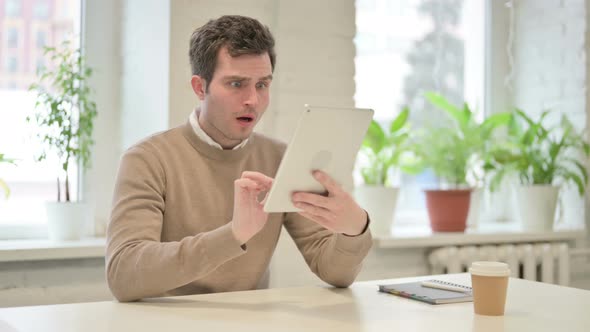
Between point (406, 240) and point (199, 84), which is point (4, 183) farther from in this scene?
point (406, 240)

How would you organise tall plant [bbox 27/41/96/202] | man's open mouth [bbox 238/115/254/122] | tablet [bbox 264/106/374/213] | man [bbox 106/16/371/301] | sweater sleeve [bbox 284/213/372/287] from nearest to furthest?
tablet [bbox 264/106/374/213], man [bbox 106/16/371/301], sweater sleeve [bbox 284/213/372/287], man's open mouth [bbox 238/115/254/122], tall plant [bbox 27/41/96/202]

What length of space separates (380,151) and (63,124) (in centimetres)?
129

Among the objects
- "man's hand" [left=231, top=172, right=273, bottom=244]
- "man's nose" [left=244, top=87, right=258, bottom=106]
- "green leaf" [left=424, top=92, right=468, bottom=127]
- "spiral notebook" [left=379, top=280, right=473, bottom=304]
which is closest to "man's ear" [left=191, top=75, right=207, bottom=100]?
"man's nose" [left=244, top=87, right=258, bottom=106]

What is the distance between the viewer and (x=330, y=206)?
5.02ft

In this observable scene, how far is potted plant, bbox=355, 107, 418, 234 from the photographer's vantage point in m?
2.98

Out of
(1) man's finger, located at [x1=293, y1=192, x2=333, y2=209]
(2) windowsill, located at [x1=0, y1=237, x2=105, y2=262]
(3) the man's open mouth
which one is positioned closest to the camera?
(1) man's finger, located at [x1=293, y1=192, x2=333, y2=209]

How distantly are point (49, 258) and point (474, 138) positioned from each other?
185cm

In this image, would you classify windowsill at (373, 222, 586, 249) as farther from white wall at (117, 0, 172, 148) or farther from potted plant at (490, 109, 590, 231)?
white wall at (117, 0, 172, 148)

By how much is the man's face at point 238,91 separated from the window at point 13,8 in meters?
1.04

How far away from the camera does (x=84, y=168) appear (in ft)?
8.59

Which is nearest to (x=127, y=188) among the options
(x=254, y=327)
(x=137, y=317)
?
(x=137, y=317)

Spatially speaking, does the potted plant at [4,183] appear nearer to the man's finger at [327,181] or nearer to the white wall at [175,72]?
the white wall at [175,72]

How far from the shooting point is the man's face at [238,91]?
185cm

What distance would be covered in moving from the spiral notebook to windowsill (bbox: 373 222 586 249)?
3.72 feet
